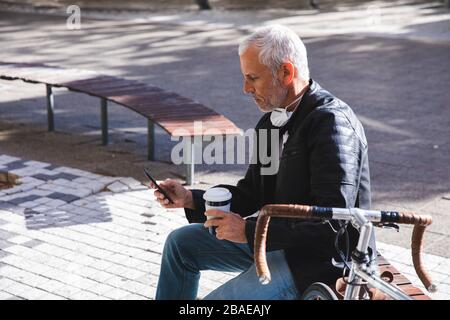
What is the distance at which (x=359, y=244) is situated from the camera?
109 inches

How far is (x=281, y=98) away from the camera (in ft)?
11.0

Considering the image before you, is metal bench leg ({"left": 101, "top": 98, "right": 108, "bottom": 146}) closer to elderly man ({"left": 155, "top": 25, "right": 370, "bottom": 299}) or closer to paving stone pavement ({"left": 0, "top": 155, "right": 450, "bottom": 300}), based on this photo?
paving stone pavement ({"left": 0, "top": 155, "right": 450, "bottom": 300})

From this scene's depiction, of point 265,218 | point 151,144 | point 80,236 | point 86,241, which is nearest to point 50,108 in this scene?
point 151,144

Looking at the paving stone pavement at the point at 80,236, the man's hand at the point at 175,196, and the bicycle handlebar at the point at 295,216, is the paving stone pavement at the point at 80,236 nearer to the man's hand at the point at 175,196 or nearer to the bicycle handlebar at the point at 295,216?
the man's hand at the point at 175,196

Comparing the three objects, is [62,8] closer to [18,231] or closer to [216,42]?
[216,42]

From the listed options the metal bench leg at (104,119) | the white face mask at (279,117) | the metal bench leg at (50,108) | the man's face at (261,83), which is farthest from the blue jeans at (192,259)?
the metal bench leg at (50,108)

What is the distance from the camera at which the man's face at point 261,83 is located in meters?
3.26

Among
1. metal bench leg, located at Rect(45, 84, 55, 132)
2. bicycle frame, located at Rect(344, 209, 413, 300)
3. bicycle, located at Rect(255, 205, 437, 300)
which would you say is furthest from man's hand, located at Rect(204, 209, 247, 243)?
metal bench leg, located at Rect(45, 84, 55, 132)

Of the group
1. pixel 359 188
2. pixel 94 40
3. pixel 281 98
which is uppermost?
pixel 281 98

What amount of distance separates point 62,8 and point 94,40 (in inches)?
224

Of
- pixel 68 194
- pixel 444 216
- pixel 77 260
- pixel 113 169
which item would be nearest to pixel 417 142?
pixel 444 216

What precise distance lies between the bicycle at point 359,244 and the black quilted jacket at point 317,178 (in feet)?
0.74

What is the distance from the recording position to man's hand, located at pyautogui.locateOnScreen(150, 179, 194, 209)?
12.2 ft
